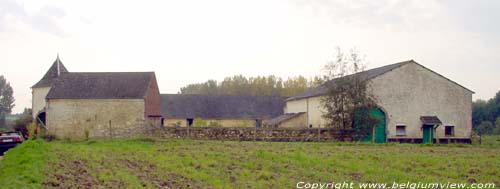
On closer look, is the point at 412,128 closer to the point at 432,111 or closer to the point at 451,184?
the point at 432,111

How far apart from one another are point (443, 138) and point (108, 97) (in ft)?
79.2

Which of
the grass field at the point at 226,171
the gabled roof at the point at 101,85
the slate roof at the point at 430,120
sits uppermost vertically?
the gabled roof at the point at 101,85

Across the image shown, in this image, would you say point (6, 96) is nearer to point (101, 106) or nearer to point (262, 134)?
point (101, 106)

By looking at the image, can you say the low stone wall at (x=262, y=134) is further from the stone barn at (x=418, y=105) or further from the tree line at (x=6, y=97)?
the tree line at (x=6, y=97)

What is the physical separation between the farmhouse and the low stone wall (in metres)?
6.16

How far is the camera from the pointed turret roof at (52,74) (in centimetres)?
4634

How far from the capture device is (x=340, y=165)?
14.5 meters

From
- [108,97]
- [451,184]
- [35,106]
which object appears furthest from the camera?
[35,106]

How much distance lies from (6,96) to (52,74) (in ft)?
185

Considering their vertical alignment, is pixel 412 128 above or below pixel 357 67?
below

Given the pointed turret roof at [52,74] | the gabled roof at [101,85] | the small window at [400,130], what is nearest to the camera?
the small window at [400,130]

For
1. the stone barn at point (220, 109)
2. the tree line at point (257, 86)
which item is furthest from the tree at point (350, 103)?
the tree line at point (257, 86)

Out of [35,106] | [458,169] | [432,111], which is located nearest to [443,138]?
[432,111]

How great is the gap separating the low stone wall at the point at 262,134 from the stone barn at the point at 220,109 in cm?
2072
